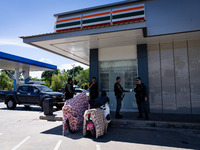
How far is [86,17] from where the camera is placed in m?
8.52

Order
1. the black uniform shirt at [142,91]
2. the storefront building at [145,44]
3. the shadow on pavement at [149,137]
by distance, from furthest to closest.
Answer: the storefront building at [145,44] < the black uniform shirt at [142,91] < the shadow on pavement at [149,137]

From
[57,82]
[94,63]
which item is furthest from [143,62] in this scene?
[57,82]

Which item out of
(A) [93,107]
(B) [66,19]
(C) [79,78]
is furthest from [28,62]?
(C) [79,78]

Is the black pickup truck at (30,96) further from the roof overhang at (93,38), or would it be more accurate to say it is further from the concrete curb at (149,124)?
the concrete curb at (149,124)

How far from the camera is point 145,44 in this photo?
8.50 m

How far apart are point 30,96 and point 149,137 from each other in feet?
29.7

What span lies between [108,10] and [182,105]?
6.37 meters

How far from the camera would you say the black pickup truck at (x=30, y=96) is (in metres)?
10.6

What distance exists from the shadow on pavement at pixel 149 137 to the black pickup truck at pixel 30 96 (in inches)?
206

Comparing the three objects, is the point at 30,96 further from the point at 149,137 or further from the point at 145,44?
the point at 149,137

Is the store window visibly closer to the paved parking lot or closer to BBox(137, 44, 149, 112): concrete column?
BBox(137, 44, 149, 112): concrete column

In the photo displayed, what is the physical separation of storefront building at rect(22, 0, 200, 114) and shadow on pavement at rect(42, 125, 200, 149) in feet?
10.1

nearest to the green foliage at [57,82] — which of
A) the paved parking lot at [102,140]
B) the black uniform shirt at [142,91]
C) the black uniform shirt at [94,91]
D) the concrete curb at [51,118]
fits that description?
the concrete curb at [51,118]

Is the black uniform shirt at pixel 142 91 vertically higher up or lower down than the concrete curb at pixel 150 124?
higher up
